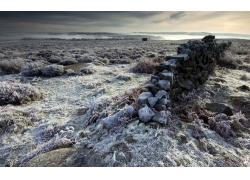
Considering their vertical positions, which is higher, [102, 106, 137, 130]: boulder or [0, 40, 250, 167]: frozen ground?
[102, 106, 137, 130]: boulder

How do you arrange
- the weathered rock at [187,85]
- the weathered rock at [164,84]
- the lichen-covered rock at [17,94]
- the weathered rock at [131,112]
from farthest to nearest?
1. the lichen-covered rock at [17,94]
2. the weathered rock at [187,85]
3. the weathered rock at [164,84]
4. the weathered rock at [131,112]

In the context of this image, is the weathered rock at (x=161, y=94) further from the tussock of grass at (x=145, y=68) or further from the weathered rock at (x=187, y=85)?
the tussock of grass at (x=145, y=68)

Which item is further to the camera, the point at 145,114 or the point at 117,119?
the point at 117,119

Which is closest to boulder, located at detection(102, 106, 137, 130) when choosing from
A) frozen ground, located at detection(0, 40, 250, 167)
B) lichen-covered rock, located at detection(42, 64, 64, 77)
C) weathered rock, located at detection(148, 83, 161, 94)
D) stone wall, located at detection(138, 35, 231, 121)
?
frozen ground, located at detection(0, 40, 250, 167)

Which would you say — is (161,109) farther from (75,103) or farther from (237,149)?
(75,103)

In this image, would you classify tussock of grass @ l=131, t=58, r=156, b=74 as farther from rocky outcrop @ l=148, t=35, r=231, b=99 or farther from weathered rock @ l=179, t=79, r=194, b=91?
weathered rock @ l=179, t=79, r=194, b=91

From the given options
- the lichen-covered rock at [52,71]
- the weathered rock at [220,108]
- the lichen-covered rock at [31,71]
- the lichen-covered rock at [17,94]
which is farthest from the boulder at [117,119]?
the lichen-covered rock at [31,71]

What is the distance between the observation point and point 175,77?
4.63 m

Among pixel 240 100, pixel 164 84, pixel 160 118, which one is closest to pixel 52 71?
pixel 164 84

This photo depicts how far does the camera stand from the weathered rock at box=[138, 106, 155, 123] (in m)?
3.45

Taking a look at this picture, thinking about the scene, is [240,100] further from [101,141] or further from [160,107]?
→ [101,141]

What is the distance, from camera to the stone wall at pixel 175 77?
3.84 m

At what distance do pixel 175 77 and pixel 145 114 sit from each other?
1787mm

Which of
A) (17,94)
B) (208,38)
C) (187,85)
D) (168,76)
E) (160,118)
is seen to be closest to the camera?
(160,118)
